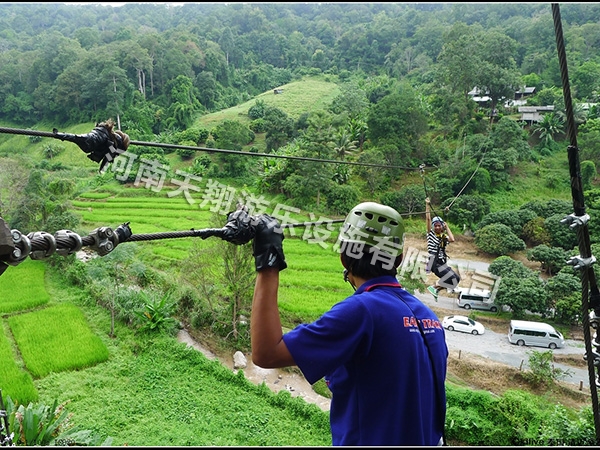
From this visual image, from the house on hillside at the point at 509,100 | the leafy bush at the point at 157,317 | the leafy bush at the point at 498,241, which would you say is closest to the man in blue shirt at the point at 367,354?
the leafy bush at the point at 157,317

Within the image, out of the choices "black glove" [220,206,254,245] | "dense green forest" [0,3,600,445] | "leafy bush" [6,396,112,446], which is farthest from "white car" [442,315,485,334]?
"black glove" [220,206,254,245]

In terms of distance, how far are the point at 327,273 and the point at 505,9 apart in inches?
1821

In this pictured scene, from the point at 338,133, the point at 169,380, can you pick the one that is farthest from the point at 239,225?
the point at 338,133

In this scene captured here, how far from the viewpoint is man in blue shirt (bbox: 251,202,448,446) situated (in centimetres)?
124

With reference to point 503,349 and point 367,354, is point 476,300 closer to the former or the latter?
point 503,349

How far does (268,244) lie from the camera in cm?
142

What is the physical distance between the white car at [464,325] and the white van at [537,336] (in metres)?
0.76

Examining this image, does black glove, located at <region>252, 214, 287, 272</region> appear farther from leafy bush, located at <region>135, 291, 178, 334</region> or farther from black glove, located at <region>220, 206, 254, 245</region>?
leafy bush, located at <region>135, 291, 178, 334</region>

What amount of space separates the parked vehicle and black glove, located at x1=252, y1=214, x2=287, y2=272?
12.0 metres

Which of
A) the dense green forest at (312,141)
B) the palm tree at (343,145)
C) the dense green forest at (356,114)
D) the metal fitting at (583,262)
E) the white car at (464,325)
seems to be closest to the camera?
the metal fitting at (583,262)

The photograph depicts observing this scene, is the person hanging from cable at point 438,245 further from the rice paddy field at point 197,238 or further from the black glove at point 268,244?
the rice paddy field at point 197,238

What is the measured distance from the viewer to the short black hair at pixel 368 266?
150 cm

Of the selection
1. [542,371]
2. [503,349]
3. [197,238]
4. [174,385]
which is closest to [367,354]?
[174,385]

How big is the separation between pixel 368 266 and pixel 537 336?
10941 millimetres
